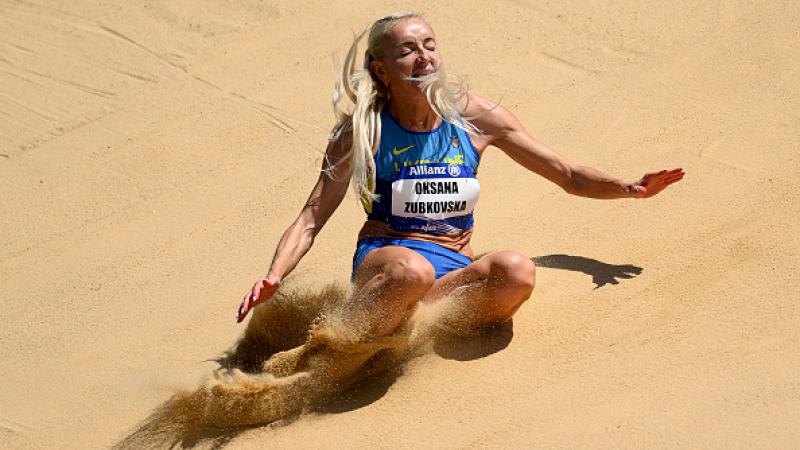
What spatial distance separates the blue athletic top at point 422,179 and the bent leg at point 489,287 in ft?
A: 0.76

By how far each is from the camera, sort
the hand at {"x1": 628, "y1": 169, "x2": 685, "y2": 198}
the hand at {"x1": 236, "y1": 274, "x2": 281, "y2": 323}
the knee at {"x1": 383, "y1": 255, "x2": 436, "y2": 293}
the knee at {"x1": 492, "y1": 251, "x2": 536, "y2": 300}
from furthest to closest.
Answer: the hand at {"x1": 628, "y1": 169, "x2": 685, "y2": 198} → the knee at {"x1": 492, "y1": 251, "x2": 536, "y2": 300} → the knee at {"x1": 383, "y1": 255, "x2": 436, "y2": 293} → the hand at {"x1": 236, "y1": 274, "x2": 281, "y2": 323}

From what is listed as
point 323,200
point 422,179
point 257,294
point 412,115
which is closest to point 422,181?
point 422,179

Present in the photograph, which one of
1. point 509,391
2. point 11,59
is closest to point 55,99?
point 11,59

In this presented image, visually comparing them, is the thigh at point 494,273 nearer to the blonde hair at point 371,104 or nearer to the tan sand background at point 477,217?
the tan sand background at point 477,217

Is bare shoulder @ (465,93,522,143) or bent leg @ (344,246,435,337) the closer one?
bent leg @ (344,246,435,337)

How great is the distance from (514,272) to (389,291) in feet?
1.64

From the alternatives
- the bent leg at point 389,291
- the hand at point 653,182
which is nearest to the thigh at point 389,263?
the bent leg at point 389,291

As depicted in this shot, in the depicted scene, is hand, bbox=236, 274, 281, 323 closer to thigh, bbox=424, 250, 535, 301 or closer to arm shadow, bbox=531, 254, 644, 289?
thigh, bbox=424, 250, 535, 301

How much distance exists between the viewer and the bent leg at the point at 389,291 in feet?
14.7

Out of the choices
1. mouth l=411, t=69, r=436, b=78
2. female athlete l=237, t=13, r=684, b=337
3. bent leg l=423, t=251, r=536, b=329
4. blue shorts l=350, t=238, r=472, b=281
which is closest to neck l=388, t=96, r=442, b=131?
female athlete l=237, t=13, r=684, b=337

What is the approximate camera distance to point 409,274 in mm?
4465

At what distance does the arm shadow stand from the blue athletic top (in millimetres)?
704

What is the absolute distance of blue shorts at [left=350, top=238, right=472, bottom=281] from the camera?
4.82 m

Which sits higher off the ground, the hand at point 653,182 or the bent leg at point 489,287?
the hand at point 653,182
